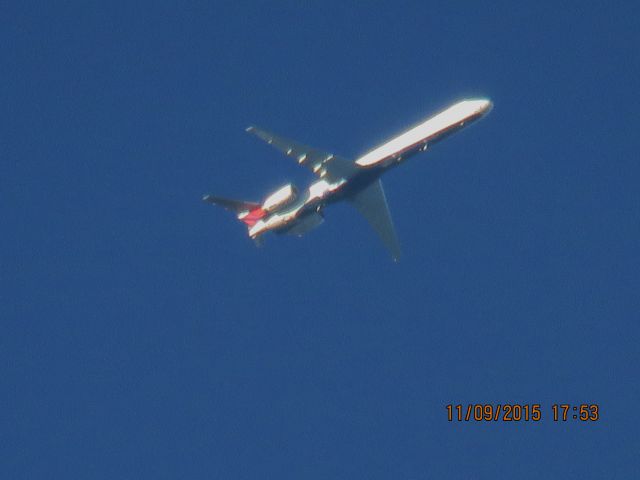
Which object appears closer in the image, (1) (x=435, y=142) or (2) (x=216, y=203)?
(1) (x=435, y=142)

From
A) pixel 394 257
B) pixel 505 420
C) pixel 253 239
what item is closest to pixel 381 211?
pixel 394 257

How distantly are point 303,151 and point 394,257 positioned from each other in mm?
12936

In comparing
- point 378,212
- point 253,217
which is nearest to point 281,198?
point 253,217

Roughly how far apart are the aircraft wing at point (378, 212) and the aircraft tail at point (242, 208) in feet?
27.8

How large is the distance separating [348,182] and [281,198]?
5.78 meters

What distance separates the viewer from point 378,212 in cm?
9188

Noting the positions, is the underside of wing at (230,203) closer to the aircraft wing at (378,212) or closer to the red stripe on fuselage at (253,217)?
the red stripe on fuselage at (253,217)

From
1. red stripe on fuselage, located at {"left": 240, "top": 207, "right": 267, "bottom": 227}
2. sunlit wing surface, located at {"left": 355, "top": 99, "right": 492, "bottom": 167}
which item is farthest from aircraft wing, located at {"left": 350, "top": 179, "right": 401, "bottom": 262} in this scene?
red stripe on fuselage, located at {"left": 240, "top": 207, "right": 267, "bottom": 227}

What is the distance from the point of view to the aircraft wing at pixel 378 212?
90625 millimetres

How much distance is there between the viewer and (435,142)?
8650 cm

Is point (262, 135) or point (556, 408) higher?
point (262, 135)

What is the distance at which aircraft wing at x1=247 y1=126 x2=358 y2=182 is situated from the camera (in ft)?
282

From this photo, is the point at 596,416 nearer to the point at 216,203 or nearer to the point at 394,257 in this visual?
the point at 394,257


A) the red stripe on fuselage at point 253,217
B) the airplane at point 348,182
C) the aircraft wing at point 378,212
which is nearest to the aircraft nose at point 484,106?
the airplane at point 348,182
